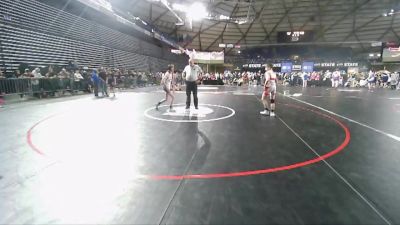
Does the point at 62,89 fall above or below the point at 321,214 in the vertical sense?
above

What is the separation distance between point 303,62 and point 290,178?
38.7m

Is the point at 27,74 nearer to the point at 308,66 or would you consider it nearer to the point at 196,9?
the point at 196,9

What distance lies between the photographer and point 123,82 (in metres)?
21.9

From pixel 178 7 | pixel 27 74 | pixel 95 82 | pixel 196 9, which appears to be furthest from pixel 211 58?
pixel 27 74

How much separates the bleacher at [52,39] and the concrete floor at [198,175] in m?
10.1

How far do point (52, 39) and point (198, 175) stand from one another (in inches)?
671

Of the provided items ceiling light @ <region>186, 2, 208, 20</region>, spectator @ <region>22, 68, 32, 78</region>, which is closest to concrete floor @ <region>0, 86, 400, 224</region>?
spectator @ <region>22, 68, 32, 78</region>

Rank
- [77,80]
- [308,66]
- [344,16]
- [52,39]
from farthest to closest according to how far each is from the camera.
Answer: [308,66]
[344,16]
[52,39]
[77,80]

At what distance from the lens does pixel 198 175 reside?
3.11 meters

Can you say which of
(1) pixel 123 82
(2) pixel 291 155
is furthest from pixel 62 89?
(2) pixel 291 155

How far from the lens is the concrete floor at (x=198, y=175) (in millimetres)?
2264

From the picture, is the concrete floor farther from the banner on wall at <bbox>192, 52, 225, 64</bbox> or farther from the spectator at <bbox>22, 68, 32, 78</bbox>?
the banner on wall at <bbox>192, 52, 225, 64</bbox>

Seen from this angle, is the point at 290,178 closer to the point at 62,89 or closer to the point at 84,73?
the point at 62,89

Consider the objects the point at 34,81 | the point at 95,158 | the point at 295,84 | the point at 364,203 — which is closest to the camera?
the point at 364,203
